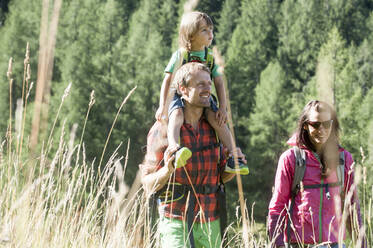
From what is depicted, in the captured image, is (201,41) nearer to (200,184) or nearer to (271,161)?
(200,184)

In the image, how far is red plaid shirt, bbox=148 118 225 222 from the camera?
6.66 feet

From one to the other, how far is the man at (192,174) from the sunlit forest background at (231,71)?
1923 centimetres

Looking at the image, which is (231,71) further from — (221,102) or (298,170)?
(298,170)

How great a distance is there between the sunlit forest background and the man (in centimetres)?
1923

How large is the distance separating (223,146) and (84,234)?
0.85m

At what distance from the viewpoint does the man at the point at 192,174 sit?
199 centimetres

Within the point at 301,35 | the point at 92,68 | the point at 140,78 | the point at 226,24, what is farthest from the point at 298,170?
the point at 226,24

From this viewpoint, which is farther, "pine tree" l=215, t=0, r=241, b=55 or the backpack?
"pine tree" l=215, t=0, r=241, b=55

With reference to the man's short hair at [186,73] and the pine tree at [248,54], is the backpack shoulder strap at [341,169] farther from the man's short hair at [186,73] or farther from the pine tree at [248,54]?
the pine tree at [248,54]

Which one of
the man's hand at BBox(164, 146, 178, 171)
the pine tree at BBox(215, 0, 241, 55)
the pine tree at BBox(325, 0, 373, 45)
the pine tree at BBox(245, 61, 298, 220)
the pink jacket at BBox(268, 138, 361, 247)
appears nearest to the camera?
the man's hand at BBox(164, 146, 178, 171)

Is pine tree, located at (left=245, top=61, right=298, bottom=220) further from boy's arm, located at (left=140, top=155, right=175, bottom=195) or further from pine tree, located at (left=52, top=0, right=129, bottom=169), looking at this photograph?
boy's arm, located at (left=140, top=155, right=175, bottom=195)

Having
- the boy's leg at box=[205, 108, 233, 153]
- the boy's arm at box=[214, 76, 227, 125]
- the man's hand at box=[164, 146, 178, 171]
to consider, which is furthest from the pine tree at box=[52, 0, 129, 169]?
the man's hand at box=[164, 146, 178, 171]

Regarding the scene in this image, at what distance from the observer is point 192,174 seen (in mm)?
2061

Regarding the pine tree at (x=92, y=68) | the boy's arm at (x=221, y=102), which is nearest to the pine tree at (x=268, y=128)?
the pine tree at (x=92, y=68)
